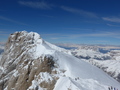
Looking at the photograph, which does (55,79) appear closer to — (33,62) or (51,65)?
(51,65)

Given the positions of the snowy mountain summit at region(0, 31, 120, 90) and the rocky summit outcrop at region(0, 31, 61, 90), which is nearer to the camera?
the snowy mountain summit at region(0, 31, 120, 90)

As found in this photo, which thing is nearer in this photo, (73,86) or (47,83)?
(73,86)

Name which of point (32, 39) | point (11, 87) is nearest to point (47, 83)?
point (11, 87)

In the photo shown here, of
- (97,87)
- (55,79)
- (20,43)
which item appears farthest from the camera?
(20,43)

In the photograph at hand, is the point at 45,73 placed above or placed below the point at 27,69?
below

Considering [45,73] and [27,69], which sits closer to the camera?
[45,73]
